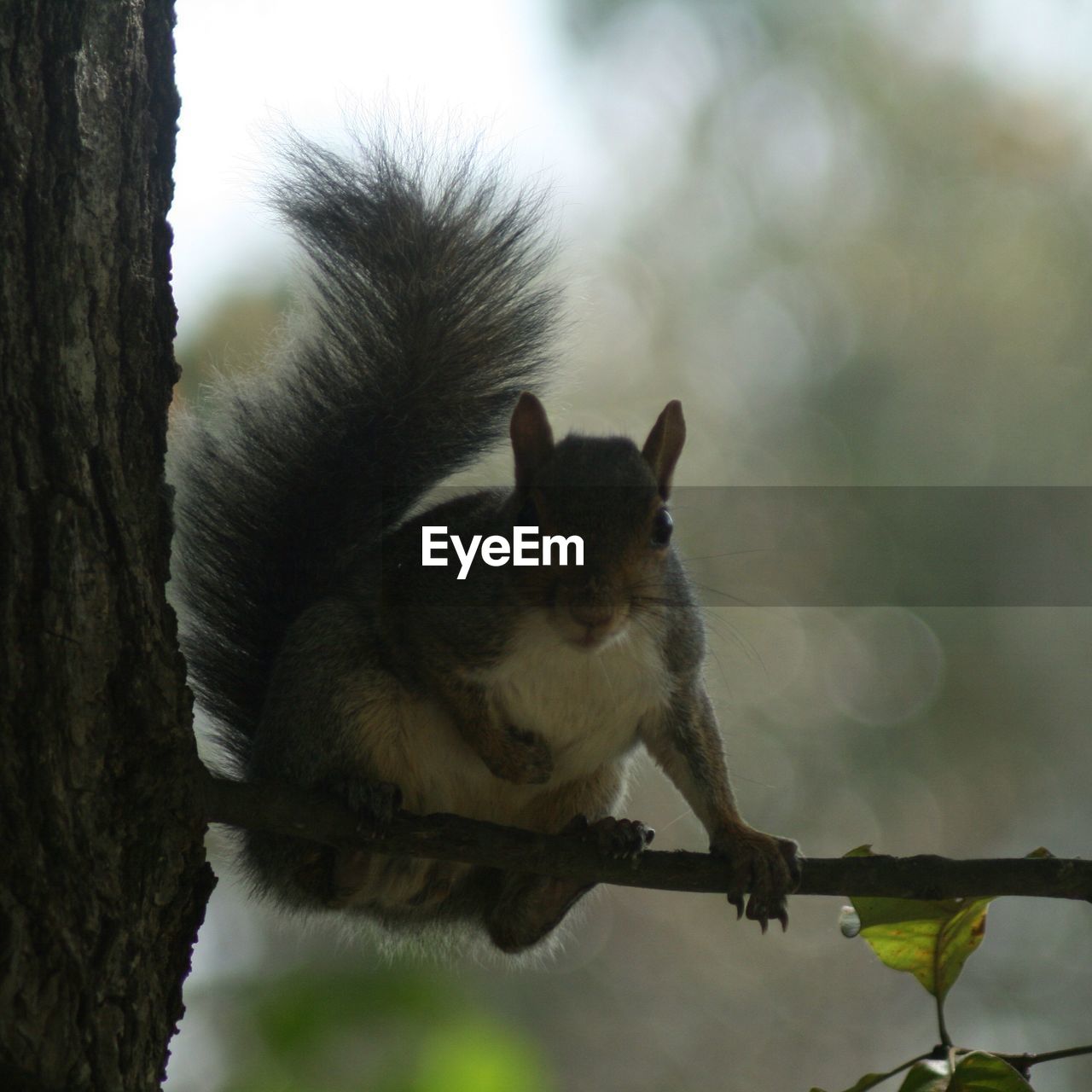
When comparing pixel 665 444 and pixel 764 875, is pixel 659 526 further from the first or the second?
pixel 764 875

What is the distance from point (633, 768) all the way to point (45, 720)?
1.26 metres

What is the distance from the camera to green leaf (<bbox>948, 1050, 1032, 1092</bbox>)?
1264 millimetres

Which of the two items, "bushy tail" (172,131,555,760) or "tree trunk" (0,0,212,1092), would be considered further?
"bushy tail" (172,131,555,760)

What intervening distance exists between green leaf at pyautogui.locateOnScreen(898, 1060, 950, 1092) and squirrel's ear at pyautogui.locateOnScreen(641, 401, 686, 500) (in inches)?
40.3

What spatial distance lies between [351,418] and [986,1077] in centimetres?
148

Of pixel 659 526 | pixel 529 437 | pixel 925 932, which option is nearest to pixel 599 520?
pixel 659 526

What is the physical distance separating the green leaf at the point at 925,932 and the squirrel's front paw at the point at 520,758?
592 mm

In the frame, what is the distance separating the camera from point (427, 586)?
2111 millimetres

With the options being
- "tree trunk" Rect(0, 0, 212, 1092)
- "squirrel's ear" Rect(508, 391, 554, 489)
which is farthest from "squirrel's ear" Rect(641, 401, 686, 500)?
"tree trunk" Rect(0, 0, 212, 1092)

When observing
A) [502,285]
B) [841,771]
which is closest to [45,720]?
[502,285]

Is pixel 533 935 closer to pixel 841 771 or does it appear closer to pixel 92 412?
pixel 92 412

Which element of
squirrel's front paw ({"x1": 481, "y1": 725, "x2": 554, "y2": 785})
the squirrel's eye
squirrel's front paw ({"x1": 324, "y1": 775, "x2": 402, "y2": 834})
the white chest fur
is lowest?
squirrel's front paw ({"x1": 324, "y1": 775, "x2": 402, "y2": 834})

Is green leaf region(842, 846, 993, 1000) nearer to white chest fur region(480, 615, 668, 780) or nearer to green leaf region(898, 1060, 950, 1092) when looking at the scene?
green leaf region(898, 1060, 950, 1092)

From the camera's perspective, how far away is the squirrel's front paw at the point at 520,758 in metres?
2.00
